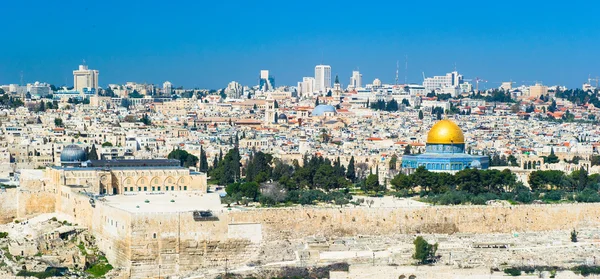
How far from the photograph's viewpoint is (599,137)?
8275cm

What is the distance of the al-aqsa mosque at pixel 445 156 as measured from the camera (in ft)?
166

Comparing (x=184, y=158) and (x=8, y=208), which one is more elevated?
(x=184, y=158)

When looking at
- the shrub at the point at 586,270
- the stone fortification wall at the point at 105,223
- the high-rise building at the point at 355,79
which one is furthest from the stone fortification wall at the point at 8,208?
the high-rise building at the point at 355,79

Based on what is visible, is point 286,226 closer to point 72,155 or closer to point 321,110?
point 72,155

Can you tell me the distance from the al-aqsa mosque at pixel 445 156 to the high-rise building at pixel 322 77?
409 feet

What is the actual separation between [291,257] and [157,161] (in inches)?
470

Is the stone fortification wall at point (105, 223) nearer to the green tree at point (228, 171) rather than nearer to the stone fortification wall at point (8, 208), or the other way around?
the stone fortification wall at point (8, 208)

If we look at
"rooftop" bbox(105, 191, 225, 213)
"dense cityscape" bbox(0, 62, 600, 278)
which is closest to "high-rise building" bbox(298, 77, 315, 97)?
"dense cityscape" bbox(0, 62, 600, 278)

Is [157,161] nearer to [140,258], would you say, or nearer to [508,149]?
[140,258]

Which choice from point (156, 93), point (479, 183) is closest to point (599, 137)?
point (479, 183)

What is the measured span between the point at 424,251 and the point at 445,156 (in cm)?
1867

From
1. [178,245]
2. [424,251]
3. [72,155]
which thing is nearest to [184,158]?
[72,155]

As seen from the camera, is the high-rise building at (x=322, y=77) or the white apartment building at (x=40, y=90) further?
the high-rise building at (x=322, y=77)

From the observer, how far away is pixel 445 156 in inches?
2015
